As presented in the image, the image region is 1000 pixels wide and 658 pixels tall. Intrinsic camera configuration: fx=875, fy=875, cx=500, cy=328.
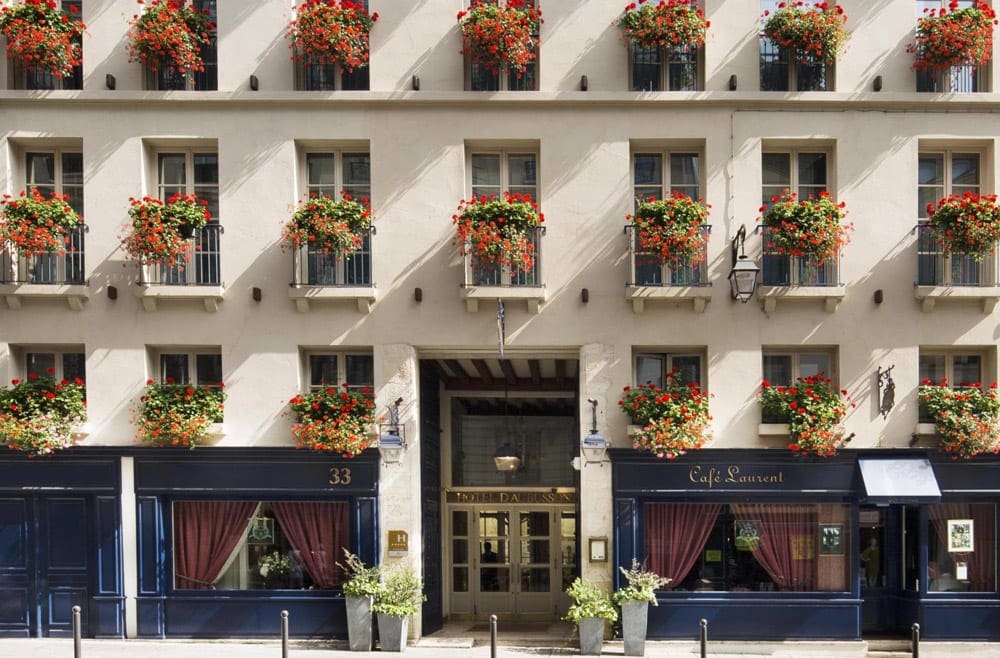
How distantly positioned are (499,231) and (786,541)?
21.3ft

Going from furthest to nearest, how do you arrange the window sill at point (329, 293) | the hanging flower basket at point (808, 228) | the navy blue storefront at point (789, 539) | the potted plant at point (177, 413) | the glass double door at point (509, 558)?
the glass double door at point (509, 558)
the navy blue storefront at point (789, 539)
the window sill at point (329, 293)
the potted plant at point (177, 413)
the hanging flower basket at point (808, 228)

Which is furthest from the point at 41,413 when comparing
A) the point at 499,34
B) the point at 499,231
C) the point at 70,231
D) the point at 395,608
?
the point at 499,34

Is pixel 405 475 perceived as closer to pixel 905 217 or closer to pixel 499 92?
pixel 499 92

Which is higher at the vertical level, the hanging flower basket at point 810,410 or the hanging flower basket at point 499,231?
the hanging flower basket at point 499,231

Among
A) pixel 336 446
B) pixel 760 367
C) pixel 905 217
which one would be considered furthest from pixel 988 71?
pixel 336 446

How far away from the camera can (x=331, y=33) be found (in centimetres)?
1303

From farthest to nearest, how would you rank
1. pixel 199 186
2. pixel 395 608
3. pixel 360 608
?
pixel 199 186 < pixel 360 608 < pixel 395 608

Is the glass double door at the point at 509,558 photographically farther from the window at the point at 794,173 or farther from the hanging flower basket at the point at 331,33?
the hanging flower basket at the point at 331,33

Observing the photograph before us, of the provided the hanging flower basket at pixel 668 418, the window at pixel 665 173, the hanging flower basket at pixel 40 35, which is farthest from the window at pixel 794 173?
the hanging flower basket at pixel 40 35

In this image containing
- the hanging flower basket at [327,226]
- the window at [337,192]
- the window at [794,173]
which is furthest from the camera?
the window at [794,173]

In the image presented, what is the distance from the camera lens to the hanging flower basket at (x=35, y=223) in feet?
42.1

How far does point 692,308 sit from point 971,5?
647 centimetres

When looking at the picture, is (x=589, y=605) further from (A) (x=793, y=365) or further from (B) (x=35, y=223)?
(B) (x=35, y=223)

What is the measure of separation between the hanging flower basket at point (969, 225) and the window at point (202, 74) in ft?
36.9
